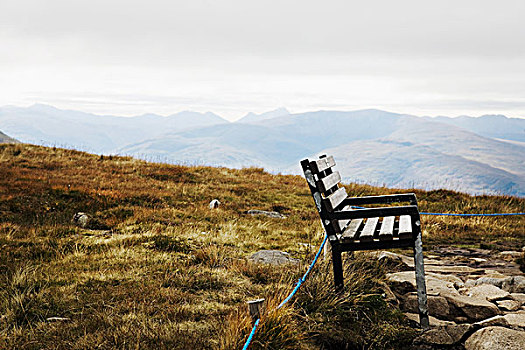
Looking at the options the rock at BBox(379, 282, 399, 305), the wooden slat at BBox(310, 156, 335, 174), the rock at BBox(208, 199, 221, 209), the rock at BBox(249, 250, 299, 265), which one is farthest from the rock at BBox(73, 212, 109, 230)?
the rock at BBox(379, 282, 399, 305)

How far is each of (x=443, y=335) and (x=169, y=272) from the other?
10.9 feet

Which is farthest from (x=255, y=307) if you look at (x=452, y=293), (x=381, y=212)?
(x=452, y=293)

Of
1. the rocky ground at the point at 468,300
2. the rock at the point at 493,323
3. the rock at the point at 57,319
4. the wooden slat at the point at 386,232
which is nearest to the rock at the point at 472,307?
the rocky ground at the point at 468,300

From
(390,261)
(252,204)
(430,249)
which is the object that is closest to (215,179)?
(252,204)

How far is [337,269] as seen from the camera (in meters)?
4.21

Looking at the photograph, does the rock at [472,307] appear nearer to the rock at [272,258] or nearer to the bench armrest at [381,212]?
the bench armrest at [381,212]

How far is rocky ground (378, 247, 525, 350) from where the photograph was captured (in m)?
3.53

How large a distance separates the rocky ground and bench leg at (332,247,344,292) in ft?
2.54

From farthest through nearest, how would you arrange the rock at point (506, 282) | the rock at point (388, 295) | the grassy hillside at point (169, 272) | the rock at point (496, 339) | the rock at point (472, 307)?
the rock at point (506, 282) → the rock at point (388, 295) → the rock at point (472, 307) → the grassy hillside at point (169, 272) → the rock at point (496, 339)

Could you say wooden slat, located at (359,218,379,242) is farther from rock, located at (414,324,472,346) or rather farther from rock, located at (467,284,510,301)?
rock, located at (467,284,510,301)

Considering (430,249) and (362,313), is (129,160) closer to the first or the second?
(430,249)

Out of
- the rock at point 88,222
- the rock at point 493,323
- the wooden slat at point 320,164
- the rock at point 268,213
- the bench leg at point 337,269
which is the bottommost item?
the rock at point 268,213

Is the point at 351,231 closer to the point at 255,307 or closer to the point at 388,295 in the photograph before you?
the point at 388,295

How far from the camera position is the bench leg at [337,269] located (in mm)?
4168
